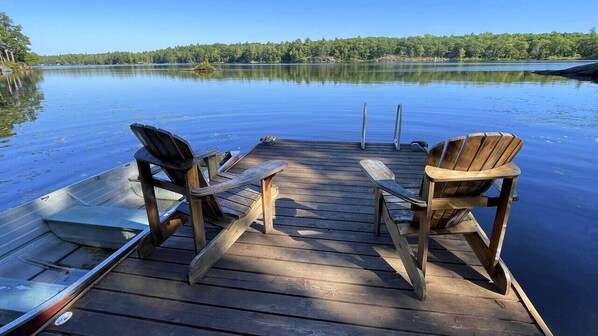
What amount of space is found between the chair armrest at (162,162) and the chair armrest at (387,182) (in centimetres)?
137

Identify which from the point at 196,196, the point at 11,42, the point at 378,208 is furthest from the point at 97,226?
the point at 11,42

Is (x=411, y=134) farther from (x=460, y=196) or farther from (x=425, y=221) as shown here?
(x=425, y=221)

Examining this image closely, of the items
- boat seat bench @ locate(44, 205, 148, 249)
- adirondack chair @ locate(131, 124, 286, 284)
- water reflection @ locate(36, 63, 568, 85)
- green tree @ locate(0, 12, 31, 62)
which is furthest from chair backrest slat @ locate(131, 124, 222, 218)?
green tree @ locate(0, 12, 31, 62)

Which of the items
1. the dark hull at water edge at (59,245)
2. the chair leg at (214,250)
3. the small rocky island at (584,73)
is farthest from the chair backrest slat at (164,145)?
the small rocky island at (584,73)

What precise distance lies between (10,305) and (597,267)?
5.56 m

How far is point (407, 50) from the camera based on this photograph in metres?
102

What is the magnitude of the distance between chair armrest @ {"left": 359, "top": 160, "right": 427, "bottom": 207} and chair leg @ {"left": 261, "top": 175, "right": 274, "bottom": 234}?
87 cm

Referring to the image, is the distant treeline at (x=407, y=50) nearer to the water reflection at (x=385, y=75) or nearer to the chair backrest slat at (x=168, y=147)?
the water reflection at (x=385, y=75)

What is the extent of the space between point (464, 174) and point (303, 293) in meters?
1.32

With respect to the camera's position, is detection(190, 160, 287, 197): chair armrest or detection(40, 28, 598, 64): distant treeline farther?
detection(40, 28, 598, 64): distant treeline

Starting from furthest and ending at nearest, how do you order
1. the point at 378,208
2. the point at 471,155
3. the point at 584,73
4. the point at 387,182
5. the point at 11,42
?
the point at 11,42, the point at 584,73, the point at 378,208, the point at 387,182, the point at 471,155

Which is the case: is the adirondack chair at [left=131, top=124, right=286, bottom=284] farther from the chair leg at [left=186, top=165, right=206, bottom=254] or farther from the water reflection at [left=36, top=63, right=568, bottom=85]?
the water reflection at [left=36, top=63, right=568, bottom=85]

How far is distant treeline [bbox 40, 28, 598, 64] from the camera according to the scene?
7925cm

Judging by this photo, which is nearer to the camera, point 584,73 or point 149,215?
point 149,215
